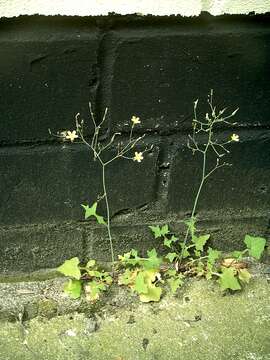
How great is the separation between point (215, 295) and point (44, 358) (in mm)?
703

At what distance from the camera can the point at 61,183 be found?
174 centimetres

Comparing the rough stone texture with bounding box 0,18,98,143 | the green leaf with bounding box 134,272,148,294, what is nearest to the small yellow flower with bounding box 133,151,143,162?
the rough stone texture with bounding box 0,18,98,143

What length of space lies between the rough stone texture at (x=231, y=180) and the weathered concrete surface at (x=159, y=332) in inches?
14.4

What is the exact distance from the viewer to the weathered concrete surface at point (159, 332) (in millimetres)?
1580

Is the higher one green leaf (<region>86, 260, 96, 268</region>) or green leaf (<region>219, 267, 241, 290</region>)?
green leaf (<region>86, 260, 96, 268</region>)

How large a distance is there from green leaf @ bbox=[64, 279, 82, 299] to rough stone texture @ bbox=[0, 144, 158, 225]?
0.26m

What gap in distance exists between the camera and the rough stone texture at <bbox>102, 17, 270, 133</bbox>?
1540 mm

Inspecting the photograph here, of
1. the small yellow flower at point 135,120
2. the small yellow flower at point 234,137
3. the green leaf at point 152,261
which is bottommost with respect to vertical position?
the green leaf at point 152,261

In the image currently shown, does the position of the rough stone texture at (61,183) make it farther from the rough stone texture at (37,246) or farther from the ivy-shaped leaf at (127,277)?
the ivy-shaped leaf at (127,277)

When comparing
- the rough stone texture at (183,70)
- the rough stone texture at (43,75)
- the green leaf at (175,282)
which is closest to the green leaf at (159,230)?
the green leaf at (175,282)

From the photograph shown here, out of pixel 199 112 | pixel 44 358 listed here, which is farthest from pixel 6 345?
pixel 199 112

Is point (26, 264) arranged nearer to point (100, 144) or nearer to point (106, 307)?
point (106, 307)

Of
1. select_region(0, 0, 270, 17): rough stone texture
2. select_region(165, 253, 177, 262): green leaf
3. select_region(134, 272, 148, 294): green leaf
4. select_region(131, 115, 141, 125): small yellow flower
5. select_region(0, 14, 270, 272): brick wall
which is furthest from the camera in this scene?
select_region(165, 253, 177, 262): green leaf

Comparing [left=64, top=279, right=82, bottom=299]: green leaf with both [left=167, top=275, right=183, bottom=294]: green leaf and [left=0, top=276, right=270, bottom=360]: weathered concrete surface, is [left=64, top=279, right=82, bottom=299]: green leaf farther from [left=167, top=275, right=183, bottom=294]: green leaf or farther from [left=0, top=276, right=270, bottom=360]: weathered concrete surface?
[left=167, top=275, right=183, bottom=294]: green leaf
